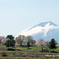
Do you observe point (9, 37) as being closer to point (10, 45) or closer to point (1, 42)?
point (1, 42)

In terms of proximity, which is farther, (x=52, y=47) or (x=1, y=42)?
(x=1, y=42)

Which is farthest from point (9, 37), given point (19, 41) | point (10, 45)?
point (10, 45)

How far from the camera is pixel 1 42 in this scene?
646 ft

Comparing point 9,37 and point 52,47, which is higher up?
point 9,37

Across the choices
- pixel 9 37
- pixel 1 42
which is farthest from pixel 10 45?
pixel 1 42

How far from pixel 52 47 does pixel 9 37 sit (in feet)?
173

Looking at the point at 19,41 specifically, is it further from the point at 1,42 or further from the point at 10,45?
the point at 10,45

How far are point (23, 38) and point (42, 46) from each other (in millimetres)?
44631

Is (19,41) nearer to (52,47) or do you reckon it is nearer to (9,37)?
(9,37)

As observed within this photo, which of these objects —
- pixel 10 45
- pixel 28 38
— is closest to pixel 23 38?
pixel 28 38

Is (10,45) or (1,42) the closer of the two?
(10,45)

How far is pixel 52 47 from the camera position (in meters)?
146

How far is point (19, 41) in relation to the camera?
7431 inches

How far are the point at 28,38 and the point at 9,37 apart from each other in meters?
17.8
